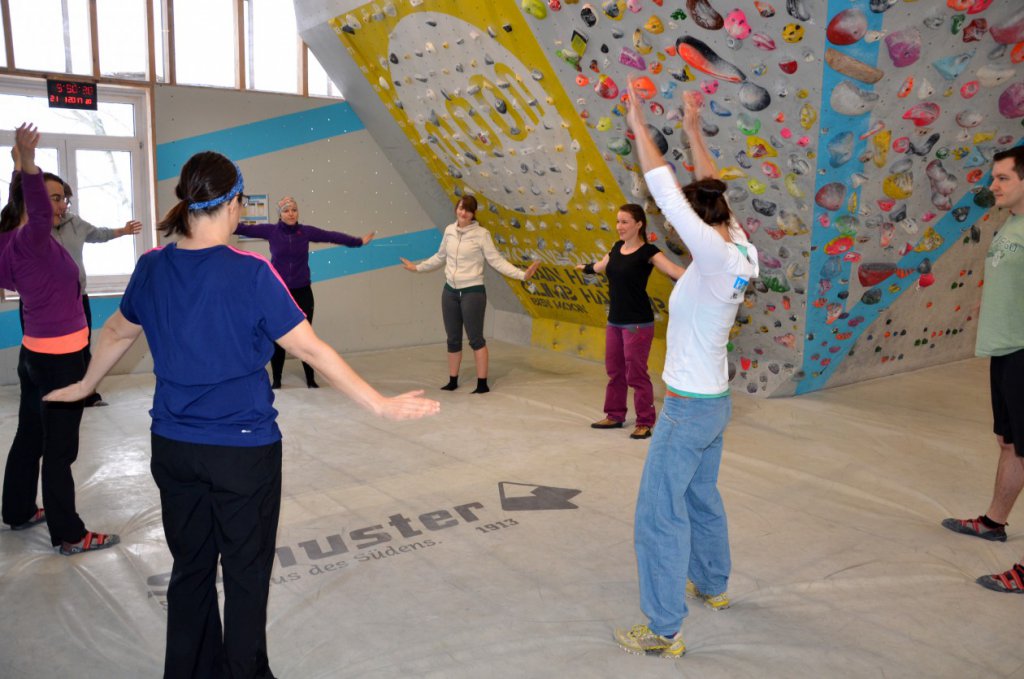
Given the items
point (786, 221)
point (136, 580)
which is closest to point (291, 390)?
point (136, 580)

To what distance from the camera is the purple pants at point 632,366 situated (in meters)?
4.98

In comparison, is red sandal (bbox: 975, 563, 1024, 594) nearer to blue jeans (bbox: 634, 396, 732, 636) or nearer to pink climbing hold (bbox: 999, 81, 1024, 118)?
blue jeans (bbox: 634, 396, 732, 636)

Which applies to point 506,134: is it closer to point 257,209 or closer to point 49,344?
point 257,209

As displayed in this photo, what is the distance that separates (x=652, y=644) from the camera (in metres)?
2.51

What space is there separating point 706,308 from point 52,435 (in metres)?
2.48

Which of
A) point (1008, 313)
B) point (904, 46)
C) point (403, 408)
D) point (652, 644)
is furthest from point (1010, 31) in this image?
point (403, 408)

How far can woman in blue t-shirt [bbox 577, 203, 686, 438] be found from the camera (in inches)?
191

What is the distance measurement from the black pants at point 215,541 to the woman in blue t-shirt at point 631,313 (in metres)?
3.20

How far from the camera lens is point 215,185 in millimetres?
1901

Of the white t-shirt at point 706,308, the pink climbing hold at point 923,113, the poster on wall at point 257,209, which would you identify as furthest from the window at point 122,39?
the white t-shirt at point 706,308

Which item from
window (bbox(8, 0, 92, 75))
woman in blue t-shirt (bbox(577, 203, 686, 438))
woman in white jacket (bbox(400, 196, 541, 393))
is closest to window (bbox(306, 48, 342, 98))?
window (bbox(8, 0, 92, 75))

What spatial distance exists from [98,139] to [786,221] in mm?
5487

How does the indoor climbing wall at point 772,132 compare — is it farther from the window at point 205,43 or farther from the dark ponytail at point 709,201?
the dark ponytail at point 709,201

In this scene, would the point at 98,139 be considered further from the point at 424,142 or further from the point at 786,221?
the point at 786,221
